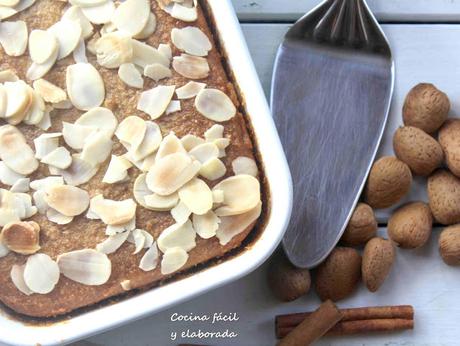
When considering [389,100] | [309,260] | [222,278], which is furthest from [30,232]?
[389,100]

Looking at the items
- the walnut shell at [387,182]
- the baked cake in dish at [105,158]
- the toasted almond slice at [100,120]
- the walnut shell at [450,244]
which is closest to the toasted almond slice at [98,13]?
the baked cake in dish at [105,158]

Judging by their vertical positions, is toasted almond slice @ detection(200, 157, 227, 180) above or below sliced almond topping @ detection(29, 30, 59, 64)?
below

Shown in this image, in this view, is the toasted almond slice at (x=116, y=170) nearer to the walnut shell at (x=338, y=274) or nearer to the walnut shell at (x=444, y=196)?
the walnut shell at (x=338, y=274)

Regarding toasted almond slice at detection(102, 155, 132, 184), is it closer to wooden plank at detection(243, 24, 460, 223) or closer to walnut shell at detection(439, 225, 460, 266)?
wooden plank at detection(243, 24, 460, 223)

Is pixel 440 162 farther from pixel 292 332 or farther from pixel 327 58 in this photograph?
pixel 292 332

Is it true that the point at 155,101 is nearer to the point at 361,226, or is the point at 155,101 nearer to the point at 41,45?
the point at 41,45

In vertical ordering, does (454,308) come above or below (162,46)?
below

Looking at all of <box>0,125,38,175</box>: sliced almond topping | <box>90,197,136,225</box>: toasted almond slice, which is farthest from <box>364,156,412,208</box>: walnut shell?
<box>0,125,38,175</box>: sliced almond topping
